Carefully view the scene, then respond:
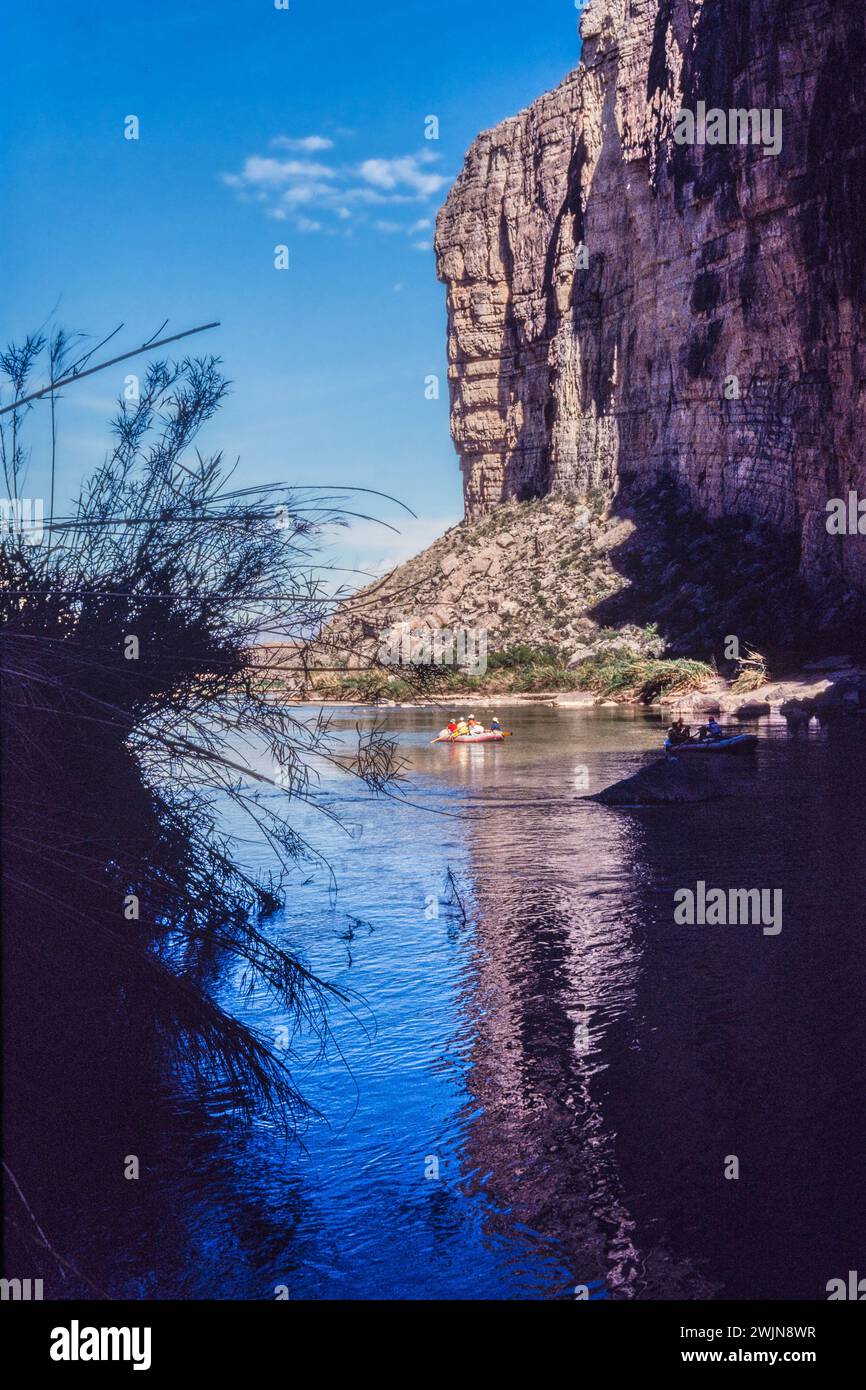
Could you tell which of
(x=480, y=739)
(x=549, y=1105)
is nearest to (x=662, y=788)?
(x=549, y=1105)

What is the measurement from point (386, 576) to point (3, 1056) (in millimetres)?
2888

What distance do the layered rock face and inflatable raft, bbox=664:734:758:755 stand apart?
65.7 ft

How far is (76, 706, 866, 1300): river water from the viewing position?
5.28 meters

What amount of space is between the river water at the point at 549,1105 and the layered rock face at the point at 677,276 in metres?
35.6

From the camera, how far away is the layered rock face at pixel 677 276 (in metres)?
45.8

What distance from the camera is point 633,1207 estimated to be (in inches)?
226

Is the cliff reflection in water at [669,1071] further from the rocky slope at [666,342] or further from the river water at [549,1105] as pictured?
the rocky slope at [666,342]

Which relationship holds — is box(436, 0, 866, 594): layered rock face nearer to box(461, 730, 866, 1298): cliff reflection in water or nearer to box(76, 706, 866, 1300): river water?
box(461, 730, 866, 1298): cliff reflection in water

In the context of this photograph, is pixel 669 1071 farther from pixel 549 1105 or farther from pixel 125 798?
pixel 125 798

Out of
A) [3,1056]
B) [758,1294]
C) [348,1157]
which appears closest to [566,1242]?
[758,1294]

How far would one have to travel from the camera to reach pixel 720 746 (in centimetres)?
2655

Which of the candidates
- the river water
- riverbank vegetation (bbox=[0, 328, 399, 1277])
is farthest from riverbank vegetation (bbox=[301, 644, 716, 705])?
riverbank vegetation (bbox=[0, 328, 399, 1277])

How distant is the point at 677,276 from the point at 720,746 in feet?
162
